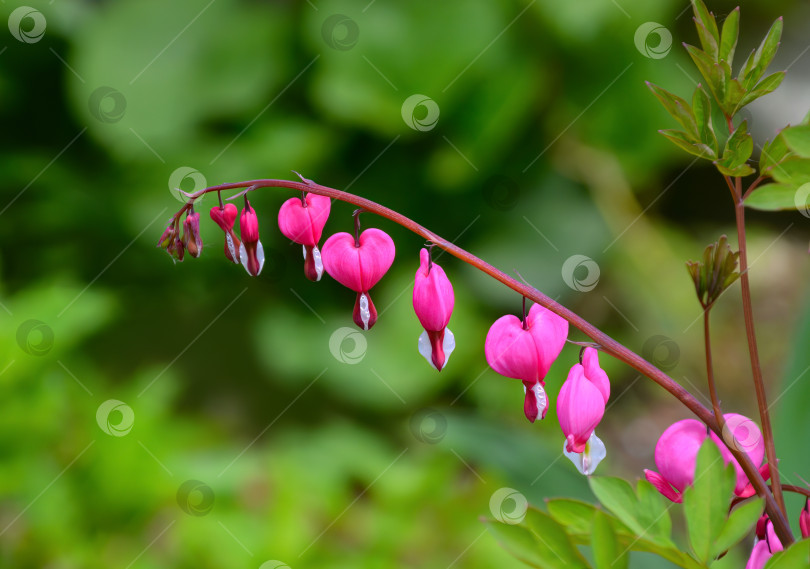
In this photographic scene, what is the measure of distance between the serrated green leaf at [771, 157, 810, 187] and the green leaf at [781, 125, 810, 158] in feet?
0.08

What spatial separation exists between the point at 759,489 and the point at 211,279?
6.12ft

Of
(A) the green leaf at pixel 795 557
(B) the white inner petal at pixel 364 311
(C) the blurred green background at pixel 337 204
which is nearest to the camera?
(A) the green leaf at pixel 795 557

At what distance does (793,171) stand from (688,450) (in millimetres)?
167

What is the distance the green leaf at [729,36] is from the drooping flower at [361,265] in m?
0.22

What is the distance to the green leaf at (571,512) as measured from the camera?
0.40 meters

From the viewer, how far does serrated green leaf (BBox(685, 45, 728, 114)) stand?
1.34ft

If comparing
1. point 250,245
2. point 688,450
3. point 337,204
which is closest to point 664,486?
point 688,450

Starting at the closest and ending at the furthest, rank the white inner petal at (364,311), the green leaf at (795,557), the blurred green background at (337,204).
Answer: the green leaf at (795,557) → the white inner petal at (364,311) → the blurred green background at (337,204)

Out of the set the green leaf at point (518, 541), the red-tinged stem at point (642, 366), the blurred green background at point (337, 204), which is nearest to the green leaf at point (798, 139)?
the red-tinged stem at point (642, 366)

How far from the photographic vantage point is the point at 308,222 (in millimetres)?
468

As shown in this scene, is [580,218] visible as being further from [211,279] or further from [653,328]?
[211,279]

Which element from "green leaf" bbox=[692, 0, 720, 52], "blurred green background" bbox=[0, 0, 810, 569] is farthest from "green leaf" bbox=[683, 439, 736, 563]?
"blurred green background" bbox=[0, 0, 810, 569]

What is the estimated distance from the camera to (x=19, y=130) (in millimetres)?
2117

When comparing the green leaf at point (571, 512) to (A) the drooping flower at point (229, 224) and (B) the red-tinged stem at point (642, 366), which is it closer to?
(B) the red-tinged stem at point (642, 366)
